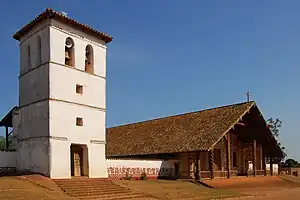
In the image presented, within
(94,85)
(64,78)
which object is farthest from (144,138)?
(64,78)

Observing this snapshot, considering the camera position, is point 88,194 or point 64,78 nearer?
point 88,194

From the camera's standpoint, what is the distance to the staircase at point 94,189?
22139mm

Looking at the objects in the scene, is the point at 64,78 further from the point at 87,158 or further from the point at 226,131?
the point at 226,131

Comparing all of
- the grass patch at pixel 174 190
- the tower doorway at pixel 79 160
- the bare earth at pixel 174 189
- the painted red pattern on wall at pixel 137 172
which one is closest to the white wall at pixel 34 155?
the bare earth at pixel 174 189

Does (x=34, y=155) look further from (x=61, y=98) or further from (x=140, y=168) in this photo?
(x=140, y=168)

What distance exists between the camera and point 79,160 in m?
27.0

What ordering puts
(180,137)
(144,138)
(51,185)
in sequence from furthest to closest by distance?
1. (144,138)
2. (180,137)
3. (51,185)

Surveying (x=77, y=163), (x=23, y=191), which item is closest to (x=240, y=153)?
(x=77, y=163)

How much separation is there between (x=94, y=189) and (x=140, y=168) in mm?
8561

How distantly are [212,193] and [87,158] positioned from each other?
8.72 meters

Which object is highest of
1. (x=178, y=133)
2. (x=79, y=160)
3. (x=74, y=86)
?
(x=74, y=86)

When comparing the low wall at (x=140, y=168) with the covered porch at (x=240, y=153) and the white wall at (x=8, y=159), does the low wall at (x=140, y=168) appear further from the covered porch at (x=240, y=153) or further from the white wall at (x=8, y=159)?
the white wall at (x=8, y=159)

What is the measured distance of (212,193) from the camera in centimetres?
2722

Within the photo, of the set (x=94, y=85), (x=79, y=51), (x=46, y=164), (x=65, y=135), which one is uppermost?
(x=79, y=51)
